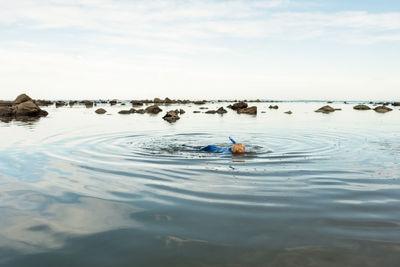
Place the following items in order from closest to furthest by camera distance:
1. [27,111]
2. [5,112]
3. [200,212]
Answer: [200,212] < [5,112] < [27,111]

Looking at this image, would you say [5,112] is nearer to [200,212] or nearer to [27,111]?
[27,111]

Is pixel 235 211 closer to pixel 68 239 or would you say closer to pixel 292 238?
pixel 292 238

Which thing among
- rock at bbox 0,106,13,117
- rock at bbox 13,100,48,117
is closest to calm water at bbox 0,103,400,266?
rock at bbox 0,106,13,117

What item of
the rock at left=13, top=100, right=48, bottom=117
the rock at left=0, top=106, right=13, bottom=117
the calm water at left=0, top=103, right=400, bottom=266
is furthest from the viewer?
the rock at left=13, top=100, right=48, bottom=117

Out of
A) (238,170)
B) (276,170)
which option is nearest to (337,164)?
(276,170)

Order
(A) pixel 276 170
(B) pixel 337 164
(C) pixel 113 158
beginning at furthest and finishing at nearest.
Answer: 1. (C) pixel 113 158
2. (B) pixel 337 164
3. (A) pixel 276 170

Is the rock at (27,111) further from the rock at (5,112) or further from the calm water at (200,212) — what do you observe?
the calm water at (200,212)

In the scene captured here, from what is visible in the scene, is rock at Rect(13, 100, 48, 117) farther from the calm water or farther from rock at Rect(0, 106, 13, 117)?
the calm water

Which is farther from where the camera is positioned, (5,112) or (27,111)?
(27,111)

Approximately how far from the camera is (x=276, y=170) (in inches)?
343

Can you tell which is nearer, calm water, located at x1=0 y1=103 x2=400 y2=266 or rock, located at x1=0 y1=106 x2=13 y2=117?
calm water, located at x1=0 y1=103 x2=400 y2=266

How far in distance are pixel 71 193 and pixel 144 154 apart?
507 centimetres

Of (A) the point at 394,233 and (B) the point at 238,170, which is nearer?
(A) the point at 394,233

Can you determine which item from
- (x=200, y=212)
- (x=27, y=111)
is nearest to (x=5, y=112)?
(x=27, y=111)
